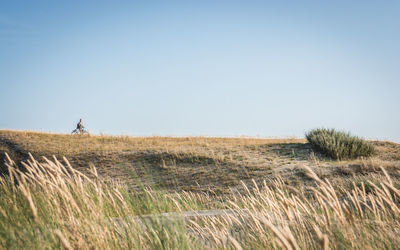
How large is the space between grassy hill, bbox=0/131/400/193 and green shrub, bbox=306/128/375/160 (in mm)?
545

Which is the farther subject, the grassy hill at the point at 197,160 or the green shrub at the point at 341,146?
the green shrub at the point at 341,146

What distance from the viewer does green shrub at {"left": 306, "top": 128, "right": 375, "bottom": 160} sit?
1840cm

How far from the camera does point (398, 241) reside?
2791 mm

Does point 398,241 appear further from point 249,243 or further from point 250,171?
point 250,171

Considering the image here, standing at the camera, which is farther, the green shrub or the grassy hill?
the green shrub

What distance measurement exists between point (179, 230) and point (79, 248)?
0.72m

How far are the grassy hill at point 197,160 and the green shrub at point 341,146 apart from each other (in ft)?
1.79

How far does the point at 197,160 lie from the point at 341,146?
315 inches

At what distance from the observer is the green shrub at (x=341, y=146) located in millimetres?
18397

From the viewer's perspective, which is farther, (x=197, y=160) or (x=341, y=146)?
(x=341, y=146)

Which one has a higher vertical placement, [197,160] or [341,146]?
[341,146]

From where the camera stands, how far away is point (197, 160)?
18219 mm

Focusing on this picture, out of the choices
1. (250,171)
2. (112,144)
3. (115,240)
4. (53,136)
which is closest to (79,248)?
(115,240)

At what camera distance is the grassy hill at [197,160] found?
1449cm
